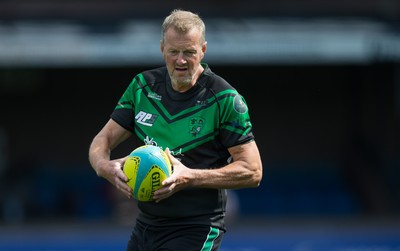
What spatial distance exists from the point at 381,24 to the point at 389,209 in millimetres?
3283

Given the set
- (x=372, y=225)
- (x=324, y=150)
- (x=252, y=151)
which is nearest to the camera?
(x=252, y=151)

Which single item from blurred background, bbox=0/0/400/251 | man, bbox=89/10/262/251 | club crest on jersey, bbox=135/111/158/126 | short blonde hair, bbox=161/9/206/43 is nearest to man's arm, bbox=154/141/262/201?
man, bbox=89/10/262/251

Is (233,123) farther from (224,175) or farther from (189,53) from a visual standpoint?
(189,53)

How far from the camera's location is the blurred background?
569 inches

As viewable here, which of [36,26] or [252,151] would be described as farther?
[36,26]

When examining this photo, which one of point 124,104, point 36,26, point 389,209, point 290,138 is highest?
point 36,26

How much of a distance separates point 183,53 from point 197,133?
50 cm

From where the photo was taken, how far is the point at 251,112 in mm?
19344

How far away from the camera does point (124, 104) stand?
6055 mm

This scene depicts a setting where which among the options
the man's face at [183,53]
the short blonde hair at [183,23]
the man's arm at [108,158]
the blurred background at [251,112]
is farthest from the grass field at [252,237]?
the short blonde hair at [183,23]

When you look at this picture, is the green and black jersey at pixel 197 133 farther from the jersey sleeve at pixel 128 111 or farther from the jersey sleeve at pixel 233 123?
the jersey sleeve at pixel 128 111

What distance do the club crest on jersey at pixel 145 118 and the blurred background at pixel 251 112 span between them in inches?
299

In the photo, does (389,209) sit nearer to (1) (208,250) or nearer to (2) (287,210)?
(2) (287,210)

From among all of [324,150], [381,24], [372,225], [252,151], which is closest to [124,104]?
[252,151]
